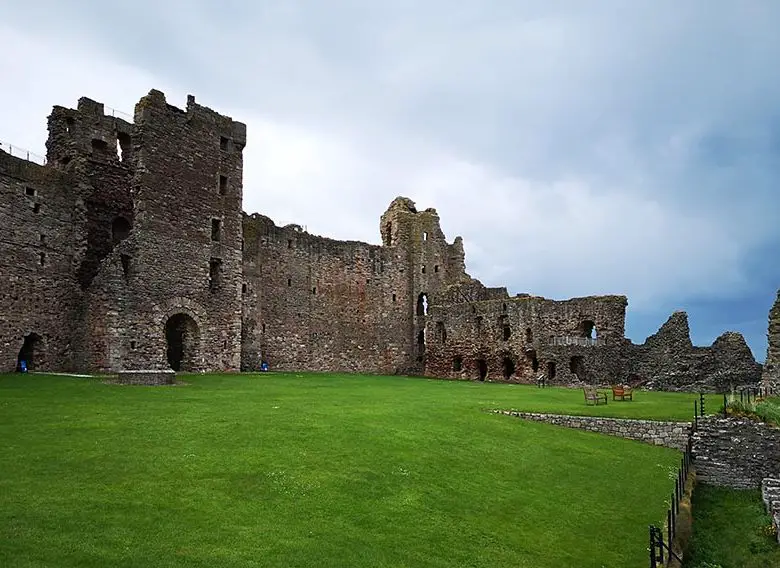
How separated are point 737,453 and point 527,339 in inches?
1018

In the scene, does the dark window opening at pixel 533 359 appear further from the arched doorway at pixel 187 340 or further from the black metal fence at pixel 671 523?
the black metal fence at pixel 671 523

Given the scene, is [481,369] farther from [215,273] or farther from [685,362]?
[215,273]

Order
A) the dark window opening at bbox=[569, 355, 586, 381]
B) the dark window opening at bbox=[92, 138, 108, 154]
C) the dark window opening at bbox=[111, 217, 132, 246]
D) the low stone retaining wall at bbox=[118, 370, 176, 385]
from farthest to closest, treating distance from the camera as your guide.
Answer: the dark window opening at bbox=[569, 355, 586, 381]
the dark window opening at bbox=[111, 217, 132, 246]
the dark window opening at bbox=[92, 138, 108, 154]
the low stone retaining wall at bbox=[118, 370, 176, 385]

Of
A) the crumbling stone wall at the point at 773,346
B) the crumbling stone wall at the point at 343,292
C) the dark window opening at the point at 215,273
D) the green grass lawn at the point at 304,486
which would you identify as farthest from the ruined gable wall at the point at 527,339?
the green grass lawn at the point at 304,486

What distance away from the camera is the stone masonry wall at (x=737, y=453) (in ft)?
55.9

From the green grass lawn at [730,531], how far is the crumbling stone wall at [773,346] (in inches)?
426

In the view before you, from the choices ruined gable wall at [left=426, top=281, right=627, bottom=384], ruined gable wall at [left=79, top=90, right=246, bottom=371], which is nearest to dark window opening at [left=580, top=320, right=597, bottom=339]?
ruined gable wall at [left=426, top=281, right=627, bottom=384]

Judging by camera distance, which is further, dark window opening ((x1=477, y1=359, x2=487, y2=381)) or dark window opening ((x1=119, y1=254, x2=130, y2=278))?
dark window opening ((x1=477, y1=359, x2=487, y2=381))

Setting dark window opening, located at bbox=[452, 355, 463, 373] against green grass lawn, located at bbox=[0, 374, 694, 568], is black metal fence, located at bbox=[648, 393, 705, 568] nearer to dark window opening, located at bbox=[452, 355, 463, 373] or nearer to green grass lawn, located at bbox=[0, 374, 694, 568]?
green grass lawn, located at bbox=[0, 374, 694, 568]

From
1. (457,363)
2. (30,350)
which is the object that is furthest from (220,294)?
(457,363)

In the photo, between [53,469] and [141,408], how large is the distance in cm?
604

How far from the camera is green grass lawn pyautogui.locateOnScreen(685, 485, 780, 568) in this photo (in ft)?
41.2

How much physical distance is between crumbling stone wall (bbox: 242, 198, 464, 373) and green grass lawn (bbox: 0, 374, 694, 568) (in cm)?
2091

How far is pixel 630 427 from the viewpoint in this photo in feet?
66.7
